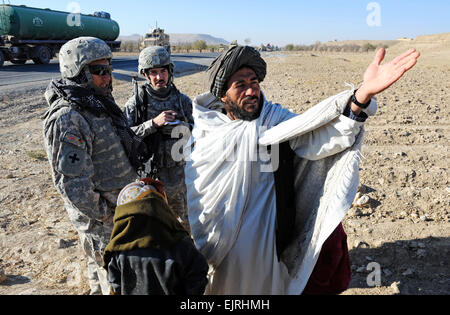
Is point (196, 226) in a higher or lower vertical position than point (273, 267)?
higher

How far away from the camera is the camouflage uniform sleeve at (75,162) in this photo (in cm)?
212

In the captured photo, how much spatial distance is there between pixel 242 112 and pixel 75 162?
3.31 feet

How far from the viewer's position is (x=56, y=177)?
222 centimetres

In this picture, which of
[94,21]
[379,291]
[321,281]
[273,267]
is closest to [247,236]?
[273,267]

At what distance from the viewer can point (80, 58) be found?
7.59ft

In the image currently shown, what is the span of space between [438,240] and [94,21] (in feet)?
90.4

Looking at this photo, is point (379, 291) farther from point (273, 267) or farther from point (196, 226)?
point (196, 226)

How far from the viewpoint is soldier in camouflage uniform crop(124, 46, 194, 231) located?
3.17 metres

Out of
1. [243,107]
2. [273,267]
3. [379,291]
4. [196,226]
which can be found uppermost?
[243,107]

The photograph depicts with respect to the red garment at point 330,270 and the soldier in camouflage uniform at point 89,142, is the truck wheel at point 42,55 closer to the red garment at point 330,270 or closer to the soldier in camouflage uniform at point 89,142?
the soldier in camouflage uniform at point 89,142

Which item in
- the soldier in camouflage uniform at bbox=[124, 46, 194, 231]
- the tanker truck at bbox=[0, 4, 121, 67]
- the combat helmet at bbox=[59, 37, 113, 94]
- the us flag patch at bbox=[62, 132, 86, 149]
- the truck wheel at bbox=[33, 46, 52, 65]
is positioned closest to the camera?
the us flag patch at bbox=[62, 132, 86, 149]
